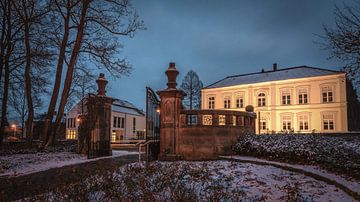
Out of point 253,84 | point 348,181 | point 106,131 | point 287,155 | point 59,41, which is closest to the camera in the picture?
point 348,181

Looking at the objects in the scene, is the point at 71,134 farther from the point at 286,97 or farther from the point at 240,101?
the point at 286,97

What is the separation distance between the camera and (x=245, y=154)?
33.1 feet

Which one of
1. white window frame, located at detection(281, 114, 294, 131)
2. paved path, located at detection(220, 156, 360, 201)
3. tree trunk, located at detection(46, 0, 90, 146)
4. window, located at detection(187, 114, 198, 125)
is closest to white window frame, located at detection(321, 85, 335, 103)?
white window frame, located at detection(281, 114, 294, 131)

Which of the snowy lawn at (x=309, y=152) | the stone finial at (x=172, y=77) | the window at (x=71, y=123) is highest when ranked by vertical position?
the stone finial at (x=172, y=77)

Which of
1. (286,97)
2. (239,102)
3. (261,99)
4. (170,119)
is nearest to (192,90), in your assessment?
(239,102)

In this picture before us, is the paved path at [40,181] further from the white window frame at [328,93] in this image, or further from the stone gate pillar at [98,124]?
the white window frame at [328,93]

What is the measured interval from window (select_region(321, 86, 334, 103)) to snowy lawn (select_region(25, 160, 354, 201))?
94.0 ft

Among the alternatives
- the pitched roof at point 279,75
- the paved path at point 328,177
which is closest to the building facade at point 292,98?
the pitched roof at point 279,75

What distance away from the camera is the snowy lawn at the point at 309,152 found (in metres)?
6.94

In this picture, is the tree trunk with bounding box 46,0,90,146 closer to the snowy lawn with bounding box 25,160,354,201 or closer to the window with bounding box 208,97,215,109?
the snowy lawn with bounding box 25,160,354,201

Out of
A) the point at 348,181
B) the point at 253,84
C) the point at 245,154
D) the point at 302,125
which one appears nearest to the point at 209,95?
the point at 253,84

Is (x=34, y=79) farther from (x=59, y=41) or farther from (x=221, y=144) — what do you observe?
(x=221, y=144)

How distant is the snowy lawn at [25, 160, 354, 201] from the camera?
4383 mm

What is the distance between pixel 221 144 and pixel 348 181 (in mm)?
4952
